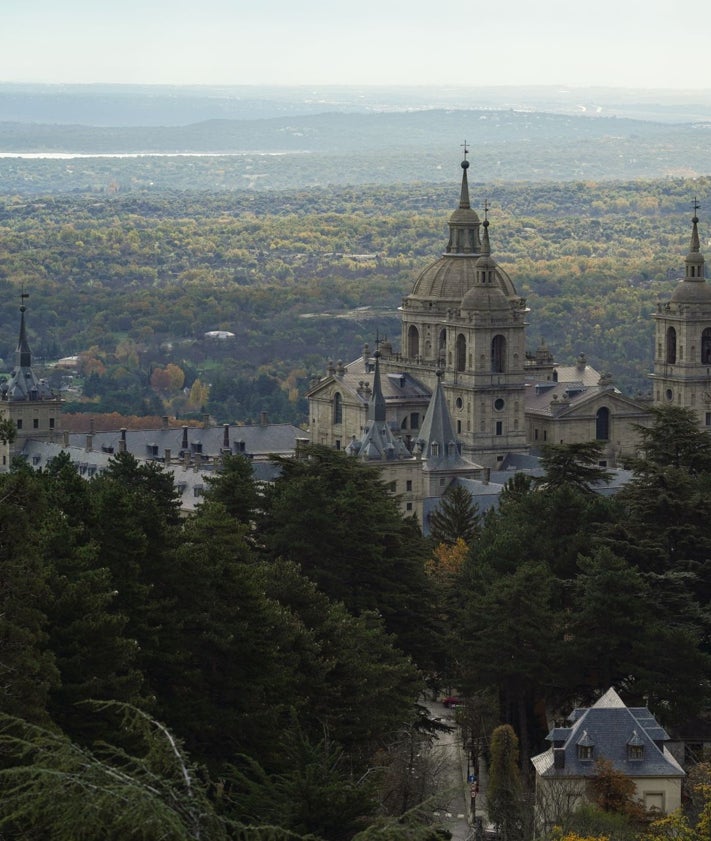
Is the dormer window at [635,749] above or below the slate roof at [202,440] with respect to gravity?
above

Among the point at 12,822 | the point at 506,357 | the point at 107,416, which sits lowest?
the point at 107,416

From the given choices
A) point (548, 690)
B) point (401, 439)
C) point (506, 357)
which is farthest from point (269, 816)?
point (506, 357)

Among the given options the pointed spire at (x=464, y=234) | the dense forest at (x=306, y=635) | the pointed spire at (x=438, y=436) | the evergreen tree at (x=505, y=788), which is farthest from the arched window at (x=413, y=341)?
the evergreen tree at (x=505, y=788)

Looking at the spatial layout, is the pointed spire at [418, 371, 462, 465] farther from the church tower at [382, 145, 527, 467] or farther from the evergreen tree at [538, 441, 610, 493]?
the evergreen tree at [538, 441, 610, 493]

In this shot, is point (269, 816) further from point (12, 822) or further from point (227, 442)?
point (227, 442)

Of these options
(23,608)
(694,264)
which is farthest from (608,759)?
(694,264)

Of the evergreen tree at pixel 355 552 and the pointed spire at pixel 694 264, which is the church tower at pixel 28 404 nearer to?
the pointed spire at pixel 694 264

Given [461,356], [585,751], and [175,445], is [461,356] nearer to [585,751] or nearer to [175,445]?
[175,445]
